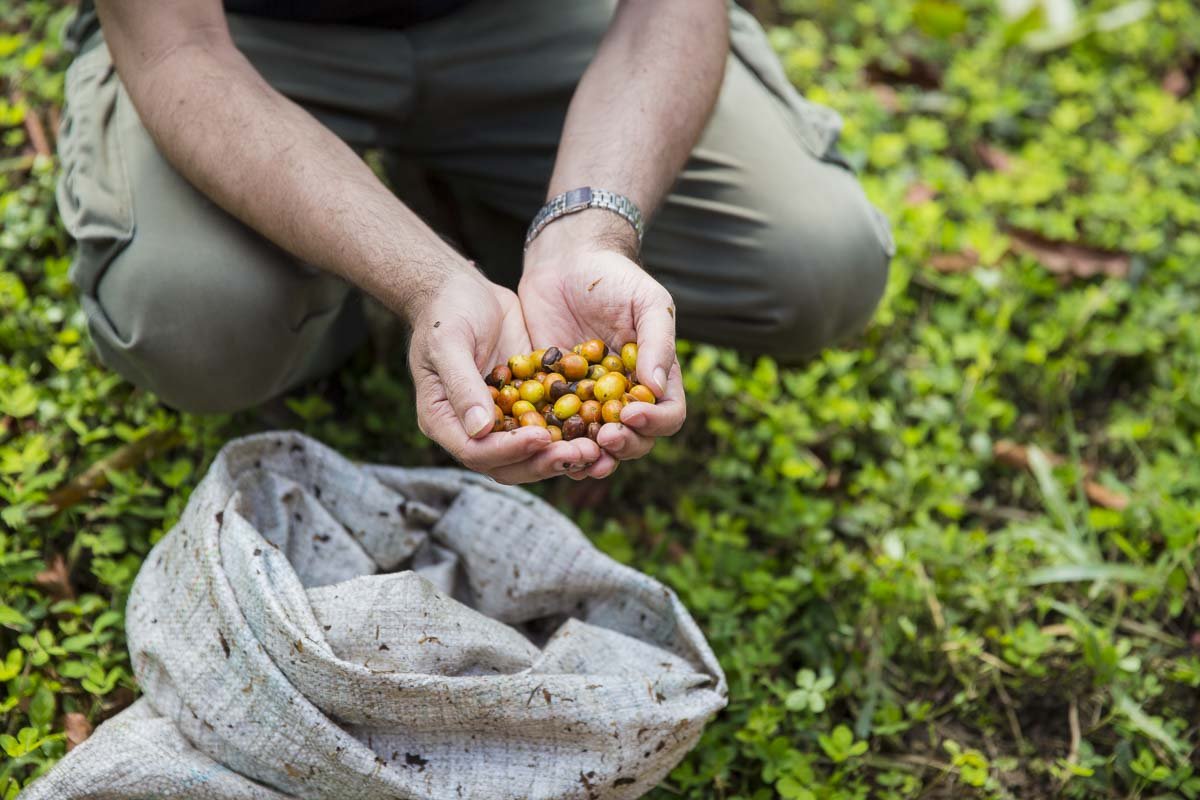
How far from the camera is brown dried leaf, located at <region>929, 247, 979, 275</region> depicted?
2553 millimetres

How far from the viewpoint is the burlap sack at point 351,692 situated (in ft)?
4.64

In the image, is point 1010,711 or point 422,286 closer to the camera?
point 422,286

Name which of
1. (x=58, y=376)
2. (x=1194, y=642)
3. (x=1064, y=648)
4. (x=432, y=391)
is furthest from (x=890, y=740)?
(x=58, y=376)

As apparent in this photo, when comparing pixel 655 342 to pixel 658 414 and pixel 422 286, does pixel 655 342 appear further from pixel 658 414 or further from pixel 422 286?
pixel 422 286

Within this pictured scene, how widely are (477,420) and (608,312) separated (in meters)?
0.31

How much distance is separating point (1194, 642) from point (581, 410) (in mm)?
1175

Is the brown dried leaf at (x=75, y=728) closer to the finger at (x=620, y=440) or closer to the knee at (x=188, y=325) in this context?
the knee at (x=188, y=325)

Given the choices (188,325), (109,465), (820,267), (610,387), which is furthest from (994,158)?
(109,465)

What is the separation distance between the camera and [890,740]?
5.80 feet

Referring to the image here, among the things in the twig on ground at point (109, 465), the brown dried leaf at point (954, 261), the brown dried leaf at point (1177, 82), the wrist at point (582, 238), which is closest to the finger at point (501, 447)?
the wrist at point (582, 238)

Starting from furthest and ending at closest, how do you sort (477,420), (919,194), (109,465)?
(919,194)
(109,465)
(477,420)

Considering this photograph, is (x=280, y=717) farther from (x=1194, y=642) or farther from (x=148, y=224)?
(x=1194, y=642)

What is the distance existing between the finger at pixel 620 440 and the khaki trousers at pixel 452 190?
669mm

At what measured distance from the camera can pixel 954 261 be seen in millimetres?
2562
